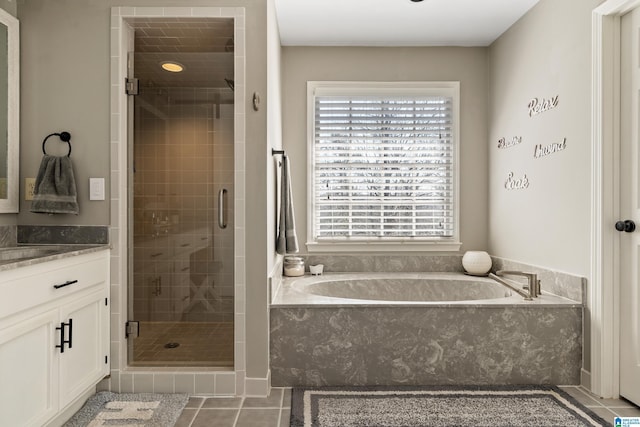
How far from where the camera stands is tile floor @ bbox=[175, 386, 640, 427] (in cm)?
211

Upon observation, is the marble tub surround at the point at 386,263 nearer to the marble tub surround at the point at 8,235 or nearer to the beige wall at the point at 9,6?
the marble tub surround at the point at 8,235

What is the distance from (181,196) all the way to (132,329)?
803 mm

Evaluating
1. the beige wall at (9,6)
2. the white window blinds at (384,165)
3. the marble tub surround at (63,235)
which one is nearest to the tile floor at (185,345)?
the marble tub surround at (63,235)

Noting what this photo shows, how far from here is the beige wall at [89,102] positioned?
240 cm

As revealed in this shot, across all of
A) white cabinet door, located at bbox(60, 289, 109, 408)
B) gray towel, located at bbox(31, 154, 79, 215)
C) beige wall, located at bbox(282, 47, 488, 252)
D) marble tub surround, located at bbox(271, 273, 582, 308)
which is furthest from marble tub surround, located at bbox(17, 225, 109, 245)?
beige wall, located at bbox(282, 47, 488, 252)

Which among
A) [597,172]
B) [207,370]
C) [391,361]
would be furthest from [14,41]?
[597,172]

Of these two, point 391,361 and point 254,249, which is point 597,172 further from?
point 254,249

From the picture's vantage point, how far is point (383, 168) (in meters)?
3.72

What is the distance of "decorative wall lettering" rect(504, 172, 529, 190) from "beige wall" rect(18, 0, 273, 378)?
1.89 m

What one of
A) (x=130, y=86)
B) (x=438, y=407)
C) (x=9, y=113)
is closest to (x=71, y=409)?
Answer: (x=9, y=113)

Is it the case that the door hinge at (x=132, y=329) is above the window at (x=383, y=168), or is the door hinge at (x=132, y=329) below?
below

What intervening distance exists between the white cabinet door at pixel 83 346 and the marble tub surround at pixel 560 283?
2633 mm

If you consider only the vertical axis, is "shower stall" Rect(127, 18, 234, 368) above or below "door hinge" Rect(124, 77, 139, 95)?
below

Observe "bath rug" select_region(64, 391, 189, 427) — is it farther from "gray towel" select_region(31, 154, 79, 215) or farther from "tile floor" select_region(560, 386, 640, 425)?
"tile floor" select_region(560, 386, 640, 425)
